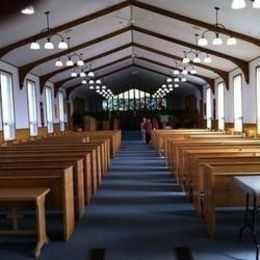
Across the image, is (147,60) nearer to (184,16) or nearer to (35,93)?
(35,93)

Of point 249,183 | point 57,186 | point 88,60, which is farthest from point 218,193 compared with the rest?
point 88,60

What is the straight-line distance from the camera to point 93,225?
5.33 m

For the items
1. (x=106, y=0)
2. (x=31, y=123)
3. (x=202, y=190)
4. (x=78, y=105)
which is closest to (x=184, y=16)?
(x=106, y=0)


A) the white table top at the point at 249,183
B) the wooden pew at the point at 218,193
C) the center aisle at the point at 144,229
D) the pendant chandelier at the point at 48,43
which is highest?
the pendant chandelier at the point at 48,43

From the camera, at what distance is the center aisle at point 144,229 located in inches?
167

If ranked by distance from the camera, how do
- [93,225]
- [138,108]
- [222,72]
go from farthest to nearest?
[138,108] < [222,72] < [93,225]

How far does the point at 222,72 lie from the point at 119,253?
1519 centimetres

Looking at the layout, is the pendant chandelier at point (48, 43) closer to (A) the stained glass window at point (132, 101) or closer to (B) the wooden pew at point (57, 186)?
(B) the wooden pew at point (57, 186)

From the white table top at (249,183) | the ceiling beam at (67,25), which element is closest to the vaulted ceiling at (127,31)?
the ceiling beam at (67,25)

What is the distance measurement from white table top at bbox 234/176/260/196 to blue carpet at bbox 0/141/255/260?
68 centimetres

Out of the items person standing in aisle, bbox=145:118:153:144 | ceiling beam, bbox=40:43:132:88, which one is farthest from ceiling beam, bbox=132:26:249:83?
person standing in aisle, bbox=145:118:153:144

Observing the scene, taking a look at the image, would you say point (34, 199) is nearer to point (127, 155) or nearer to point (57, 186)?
point (57, 186)

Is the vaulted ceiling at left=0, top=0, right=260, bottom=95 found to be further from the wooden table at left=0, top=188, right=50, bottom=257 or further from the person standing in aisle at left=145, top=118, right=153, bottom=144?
the wooden table at left=0, top=188, right=50, bottom=257

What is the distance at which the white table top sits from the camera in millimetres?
3637
